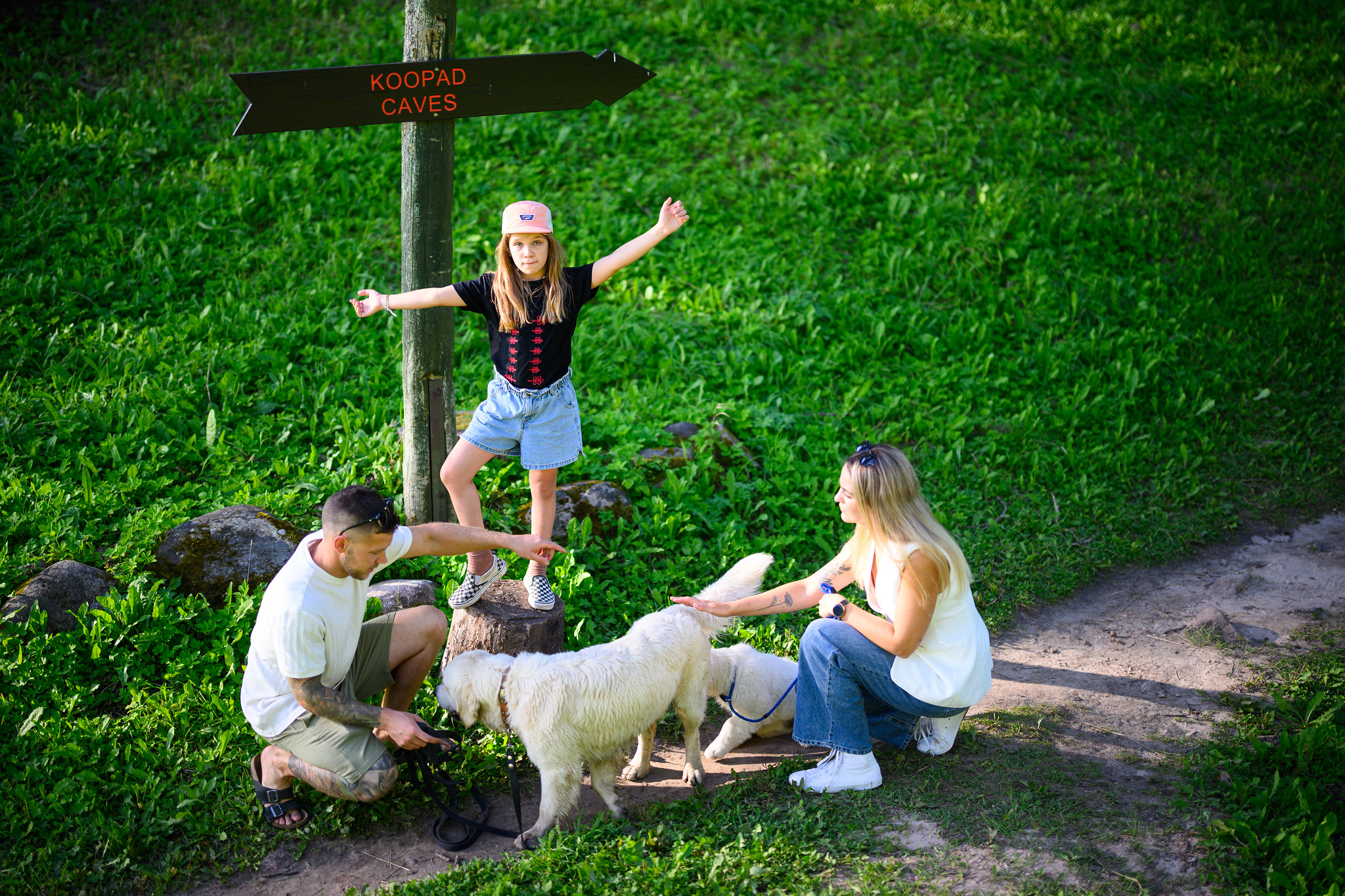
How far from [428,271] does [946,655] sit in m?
3.39

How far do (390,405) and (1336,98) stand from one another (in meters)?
13.0

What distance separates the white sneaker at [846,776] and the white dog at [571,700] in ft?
2.56

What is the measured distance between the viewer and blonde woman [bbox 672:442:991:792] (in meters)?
3.89

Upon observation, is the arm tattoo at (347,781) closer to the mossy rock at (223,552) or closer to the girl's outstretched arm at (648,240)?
the mossy rock at (223,552)

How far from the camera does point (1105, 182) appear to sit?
388 inches

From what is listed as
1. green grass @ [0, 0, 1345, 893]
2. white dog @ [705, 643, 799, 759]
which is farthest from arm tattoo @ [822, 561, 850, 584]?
green grass @ [0, 0, 1345, 893]

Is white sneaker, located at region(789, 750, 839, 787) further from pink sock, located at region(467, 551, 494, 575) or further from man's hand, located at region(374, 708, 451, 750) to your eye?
pink sock, located at region(467, 551, 494, 575)

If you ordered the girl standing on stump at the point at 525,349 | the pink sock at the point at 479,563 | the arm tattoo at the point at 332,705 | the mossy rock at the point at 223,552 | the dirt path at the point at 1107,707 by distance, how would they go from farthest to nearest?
the mossy rock at the point at 223,552 → the pink sock at the point at 479,563 → the girl standing on stump at the point at 525,349 → the arm tattoo at the point at 332,705 → the dirt path at the point at 1107,707

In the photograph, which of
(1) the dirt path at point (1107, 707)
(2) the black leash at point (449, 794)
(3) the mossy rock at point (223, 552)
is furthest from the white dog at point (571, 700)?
(3) the mossy rock at point (223, 552)

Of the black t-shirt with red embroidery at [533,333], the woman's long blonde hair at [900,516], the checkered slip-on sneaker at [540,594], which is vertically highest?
the black t-shirt with red embroidery at [533,333]

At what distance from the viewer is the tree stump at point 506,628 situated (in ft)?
14.7

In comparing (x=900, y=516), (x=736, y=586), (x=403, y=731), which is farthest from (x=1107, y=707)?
(x=403, y=731)

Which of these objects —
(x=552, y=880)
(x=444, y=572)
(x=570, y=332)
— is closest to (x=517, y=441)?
(x=570, y=332)

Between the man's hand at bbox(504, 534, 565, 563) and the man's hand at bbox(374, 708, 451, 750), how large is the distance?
0.89 meters
